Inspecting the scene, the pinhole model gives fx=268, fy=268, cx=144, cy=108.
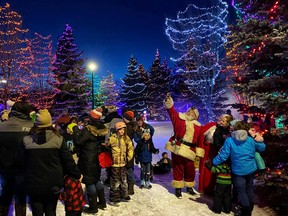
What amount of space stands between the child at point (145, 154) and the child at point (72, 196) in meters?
3.00

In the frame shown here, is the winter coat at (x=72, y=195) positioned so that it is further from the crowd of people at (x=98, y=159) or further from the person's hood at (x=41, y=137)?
the person's hood at (x=41, y=137)

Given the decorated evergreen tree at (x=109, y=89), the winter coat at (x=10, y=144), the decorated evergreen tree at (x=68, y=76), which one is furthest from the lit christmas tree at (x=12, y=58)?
the decorated evergreen tree at (x=109, y=89)

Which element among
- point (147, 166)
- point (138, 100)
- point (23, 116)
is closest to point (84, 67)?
point (138, 100)

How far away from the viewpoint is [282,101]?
5203mm

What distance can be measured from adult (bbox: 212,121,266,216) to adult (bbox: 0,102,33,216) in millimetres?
3717

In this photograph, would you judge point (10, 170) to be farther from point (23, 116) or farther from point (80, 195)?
point (80, 195)

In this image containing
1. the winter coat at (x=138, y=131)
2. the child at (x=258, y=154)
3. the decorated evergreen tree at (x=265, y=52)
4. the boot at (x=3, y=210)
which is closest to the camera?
the boot at (x=3, y=210)

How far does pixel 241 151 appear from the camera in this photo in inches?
206

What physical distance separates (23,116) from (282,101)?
4751 mm

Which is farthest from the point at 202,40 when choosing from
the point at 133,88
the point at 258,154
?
the point at 258,154

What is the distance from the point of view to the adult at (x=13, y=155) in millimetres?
4258

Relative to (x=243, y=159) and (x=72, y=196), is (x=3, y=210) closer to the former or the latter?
(x=72, y=196)

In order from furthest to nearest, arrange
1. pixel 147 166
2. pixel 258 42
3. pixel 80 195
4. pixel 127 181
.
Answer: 1. pixel 147 166
2. pixel 127 181
3. pixel 258 42
4. pixel 80 195

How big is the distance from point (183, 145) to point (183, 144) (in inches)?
1.2
